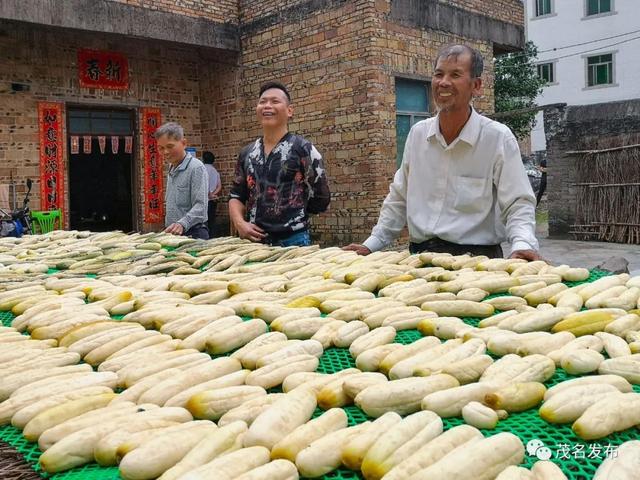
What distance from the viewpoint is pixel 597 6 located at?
86.2 ft

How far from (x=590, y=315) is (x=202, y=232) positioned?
385 cm

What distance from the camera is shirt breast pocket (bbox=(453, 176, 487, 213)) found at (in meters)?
3.58

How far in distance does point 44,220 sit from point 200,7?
4771 mm

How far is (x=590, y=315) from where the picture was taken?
1891 mm

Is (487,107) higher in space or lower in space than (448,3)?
lower

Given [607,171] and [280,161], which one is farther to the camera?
Result: [607,171]

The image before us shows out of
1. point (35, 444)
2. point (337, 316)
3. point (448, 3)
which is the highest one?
point (448, 3)

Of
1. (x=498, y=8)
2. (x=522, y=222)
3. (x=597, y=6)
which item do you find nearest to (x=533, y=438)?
(x=522, y=222)

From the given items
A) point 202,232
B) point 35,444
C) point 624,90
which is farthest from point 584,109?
point 624,90

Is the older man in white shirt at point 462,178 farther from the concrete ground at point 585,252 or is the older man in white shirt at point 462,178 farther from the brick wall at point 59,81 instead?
the brick wall at point 59,81

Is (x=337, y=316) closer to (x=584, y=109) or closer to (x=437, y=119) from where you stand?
(x=437, y=119)

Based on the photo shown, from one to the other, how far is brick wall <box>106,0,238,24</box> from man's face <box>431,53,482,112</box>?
29.0ft

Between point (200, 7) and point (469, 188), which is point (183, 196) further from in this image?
point (200, 7)

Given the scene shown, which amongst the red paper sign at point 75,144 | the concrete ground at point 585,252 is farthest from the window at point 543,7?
the red paper sign at point 75,144
